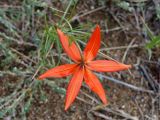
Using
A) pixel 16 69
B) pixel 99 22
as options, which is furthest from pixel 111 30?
pixel 16 69

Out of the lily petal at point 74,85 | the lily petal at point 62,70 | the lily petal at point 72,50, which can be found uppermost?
the lily petal at point 72,50

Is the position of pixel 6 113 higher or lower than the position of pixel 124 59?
lower

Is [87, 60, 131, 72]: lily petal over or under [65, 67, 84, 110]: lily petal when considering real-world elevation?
over

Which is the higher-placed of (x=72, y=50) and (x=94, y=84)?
(x=72, y=50)

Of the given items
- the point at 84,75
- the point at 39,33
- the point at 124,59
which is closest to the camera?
the point at 84,75

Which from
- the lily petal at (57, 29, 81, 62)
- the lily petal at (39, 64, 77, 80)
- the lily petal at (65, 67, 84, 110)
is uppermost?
the lily petal at (57, 29, 81, 62)

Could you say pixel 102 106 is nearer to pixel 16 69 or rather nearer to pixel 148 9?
pixel 16 69
